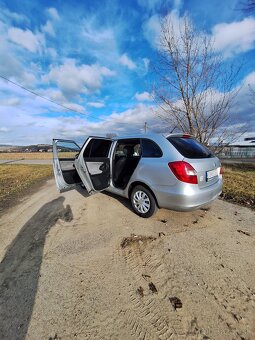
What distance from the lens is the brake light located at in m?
3.43

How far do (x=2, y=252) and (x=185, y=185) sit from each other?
3226 mm

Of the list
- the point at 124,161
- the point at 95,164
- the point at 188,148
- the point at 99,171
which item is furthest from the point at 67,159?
the point at 188,148

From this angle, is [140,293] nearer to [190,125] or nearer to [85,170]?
[85,170]

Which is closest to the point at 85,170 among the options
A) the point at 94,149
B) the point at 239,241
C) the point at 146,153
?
the point at 94,149

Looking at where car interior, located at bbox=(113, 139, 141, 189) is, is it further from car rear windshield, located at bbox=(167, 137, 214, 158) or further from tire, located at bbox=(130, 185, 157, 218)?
car rear windshield, located at bbox=(167, 137, 214, 158)

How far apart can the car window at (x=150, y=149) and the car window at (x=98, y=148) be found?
1.30 metres

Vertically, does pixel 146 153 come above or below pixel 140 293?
above

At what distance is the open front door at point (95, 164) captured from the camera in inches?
180

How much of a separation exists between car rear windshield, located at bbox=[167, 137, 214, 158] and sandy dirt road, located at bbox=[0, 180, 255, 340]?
1.37 metres

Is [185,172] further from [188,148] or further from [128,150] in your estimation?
[128,150]

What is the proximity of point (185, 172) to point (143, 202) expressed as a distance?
123 centimetres

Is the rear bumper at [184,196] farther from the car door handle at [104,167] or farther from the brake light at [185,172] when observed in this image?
the car door handle at [104,167]

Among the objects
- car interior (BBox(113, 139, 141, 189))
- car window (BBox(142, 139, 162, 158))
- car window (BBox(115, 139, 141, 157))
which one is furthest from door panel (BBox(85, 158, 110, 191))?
car window (BBox(142, 139, 162, 158))

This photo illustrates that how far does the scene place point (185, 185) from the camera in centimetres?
344
